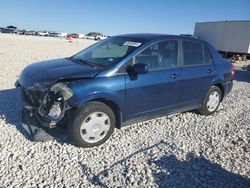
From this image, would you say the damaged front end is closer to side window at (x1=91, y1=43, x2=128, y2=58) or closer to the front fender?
the front fender

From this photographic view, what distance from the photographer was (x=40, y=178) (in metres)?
3.31

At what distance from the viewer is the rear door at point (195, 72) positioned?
5.19 m

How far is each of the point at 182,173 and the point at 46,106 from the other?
7.32 ft

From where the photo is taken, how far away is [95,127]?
163 inches

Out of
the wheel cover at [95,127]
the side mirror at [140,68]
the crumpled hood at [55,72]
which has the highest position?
the side mirror at [140,68]

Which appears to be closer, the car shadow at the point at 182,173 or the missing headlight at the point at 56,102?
the car shadow at the point at 182,173

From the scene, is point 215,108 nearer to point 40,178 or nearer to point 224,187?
point 224,187

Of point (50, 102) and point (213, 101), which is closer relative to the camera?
point (50, 102)

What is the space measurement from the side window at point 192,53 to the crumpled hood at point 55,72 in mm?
2009

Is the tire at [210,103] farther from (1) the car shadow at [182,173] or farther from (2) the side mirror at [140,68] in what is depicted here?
(2) the side mirror at [140,68]

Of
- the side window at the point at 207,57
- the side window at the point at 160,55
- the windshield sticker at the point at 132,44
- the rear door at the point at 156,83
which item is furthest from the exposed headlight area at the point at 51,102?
the side window at the point at 207,57

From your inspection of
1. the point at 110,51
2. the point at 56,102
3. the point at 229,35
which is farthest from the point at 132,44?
the point at 229,35

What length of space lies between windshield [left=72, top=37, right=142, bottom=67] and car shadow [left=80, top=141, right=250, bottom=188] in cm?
166

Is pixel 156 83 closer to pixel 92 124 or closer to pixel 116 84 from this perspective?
pixel 116 84
